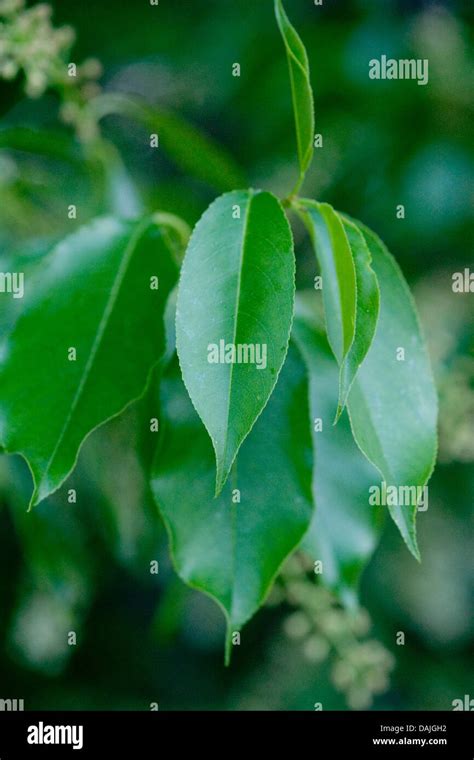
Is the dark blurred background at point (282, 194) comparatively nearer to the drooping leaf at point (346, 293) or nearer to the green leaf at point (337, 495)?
the green leaf at point (337, 495)

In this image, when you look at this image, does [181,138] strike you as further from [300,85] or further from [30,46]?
[300,85]

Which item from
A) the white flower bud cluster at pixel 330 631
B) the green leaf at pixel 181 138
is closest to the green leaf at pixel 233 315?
the white flower bud cluster at pixel 330 631

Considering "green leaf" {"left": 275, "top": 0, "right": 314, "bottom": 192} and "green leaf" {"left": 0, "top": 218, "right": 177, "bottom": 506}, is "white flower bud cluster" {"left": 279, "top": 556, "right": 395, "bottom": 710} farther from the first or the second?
"green leaf" {"left": 275, "top": 0, "right": 314, "bottom": 192}

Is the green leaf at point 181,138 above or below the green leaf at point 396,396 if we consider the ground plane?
above

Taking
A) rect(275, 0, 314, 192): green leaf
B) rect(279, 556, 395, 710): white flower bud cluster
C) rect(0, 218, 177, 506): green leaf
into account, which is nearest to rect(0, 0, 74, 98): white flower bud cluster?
rect(0, 218, 177, 506): green leaf

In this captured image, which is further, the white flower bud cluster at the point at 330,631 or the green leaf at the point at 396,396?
the white flower bud cluster at the point at 330,631

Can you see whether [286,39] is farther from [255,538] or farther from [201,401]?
[255,538]
